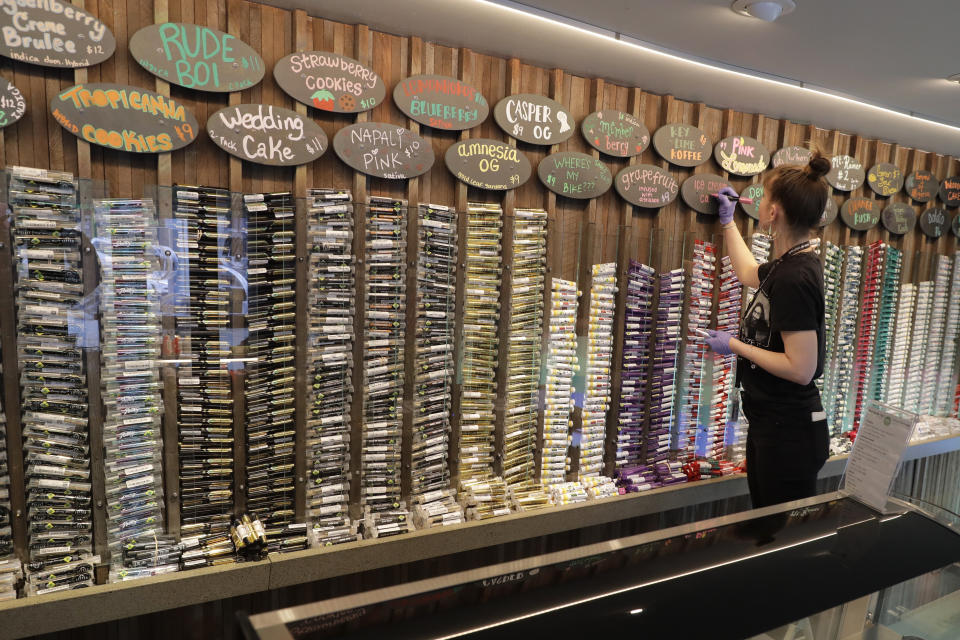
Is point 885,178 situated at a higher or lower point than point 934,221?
higher

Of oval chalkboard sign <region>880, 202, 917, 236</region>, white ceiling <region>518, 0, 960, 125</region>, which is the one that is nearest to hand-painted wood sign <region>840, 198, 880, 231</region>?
oval chalkboard sign <region>880, 202, 917, 236</region>

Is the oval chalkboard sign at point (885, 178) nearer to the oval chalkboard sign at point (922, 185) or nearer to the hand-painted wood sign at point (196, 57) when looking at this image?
the oval chalkboard sign at point (922, 185)

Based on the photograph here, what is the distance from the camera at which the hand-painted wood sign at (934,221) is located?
17.3 feet

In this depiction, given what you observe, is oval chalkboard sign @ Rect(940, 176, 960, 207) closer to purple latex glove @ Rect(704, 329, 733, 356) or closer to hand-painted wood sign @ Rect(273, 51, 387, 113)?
purple latex glove @ Rect(704, 329, 733, 356)

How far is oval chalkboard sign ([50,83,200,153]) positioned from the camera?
2.41 meters

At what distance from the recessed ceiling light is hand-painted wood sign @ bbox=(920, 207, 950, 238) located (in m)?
3.68

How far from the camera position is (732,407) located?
4.23 meters

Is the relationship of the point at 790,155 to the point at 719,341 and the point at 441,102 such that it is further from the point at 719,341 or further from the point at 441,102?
the point at 441,102

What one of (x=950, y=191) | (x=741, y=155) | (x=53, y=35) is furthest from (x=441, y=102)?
(x=950, y=191)

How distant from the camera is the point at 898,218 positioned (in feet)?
16.7

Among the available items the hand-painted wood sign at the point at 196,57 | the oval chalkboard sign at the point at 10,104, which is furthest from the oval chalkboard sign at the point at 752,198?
the oval chalkboard sign at the point at 10,104

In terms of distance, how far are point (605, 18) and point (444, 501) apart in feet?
8.60

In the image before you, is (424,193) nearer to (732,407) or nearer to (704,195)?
(704,195)

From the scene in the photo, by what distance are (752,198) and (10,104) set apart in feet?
14.1
